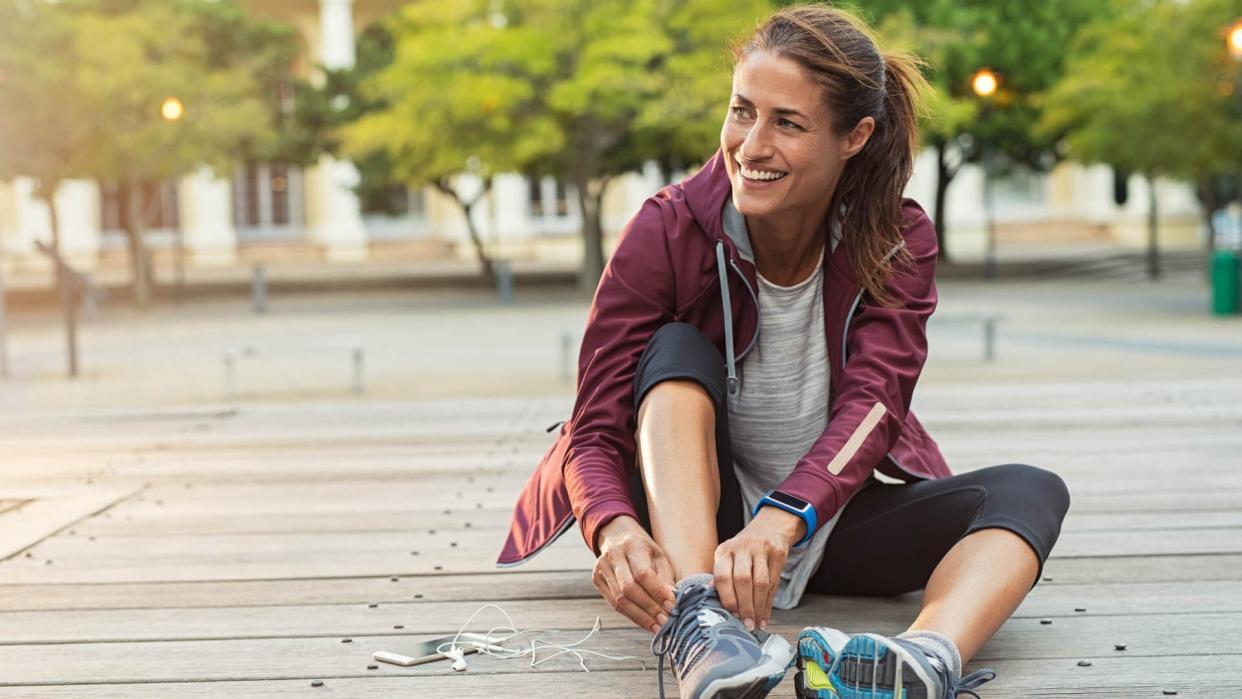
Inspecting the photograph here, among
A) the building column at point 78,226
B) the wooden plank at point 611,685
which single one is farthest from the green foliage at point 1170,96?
the building column at point 78,226

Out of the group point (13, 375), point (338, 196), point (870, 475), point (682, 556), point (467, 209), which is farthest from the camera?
point (338, 196)

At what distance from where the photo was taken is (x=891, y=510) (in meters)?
3.29

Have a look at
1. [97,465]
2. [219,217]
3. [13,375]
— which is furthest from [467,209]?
[97,465]

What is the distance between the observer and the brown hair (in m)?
3.02

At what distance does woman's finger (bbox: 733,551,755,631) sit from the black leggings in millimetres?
448

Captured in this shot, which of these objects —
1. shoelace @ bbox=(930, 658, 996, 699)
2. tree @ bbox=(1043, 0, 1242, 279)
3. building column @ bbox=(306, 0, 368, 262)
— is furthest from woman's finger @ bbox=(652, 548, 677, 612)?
building column @ bbox=(306, 0, 368, 262)

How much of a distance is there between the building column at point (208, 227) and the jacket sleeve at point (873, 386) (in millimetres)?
42810

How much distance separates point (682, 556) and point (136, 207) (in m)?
26.0

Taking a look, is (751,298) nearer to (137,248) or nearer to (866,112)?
(866,112)

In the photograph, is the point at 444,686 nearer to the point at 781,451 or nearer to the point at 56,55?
the point at 781,451

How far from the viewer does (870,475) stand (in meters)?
3.20

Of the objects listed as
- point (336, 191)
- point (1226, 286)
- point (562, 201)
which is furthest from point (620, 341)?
point (562, 201)

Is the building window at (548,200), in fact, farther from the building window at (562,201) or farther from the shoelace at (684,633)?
the shoelace at (684,633)

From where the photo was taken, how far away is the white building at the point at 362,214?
44062 mm
